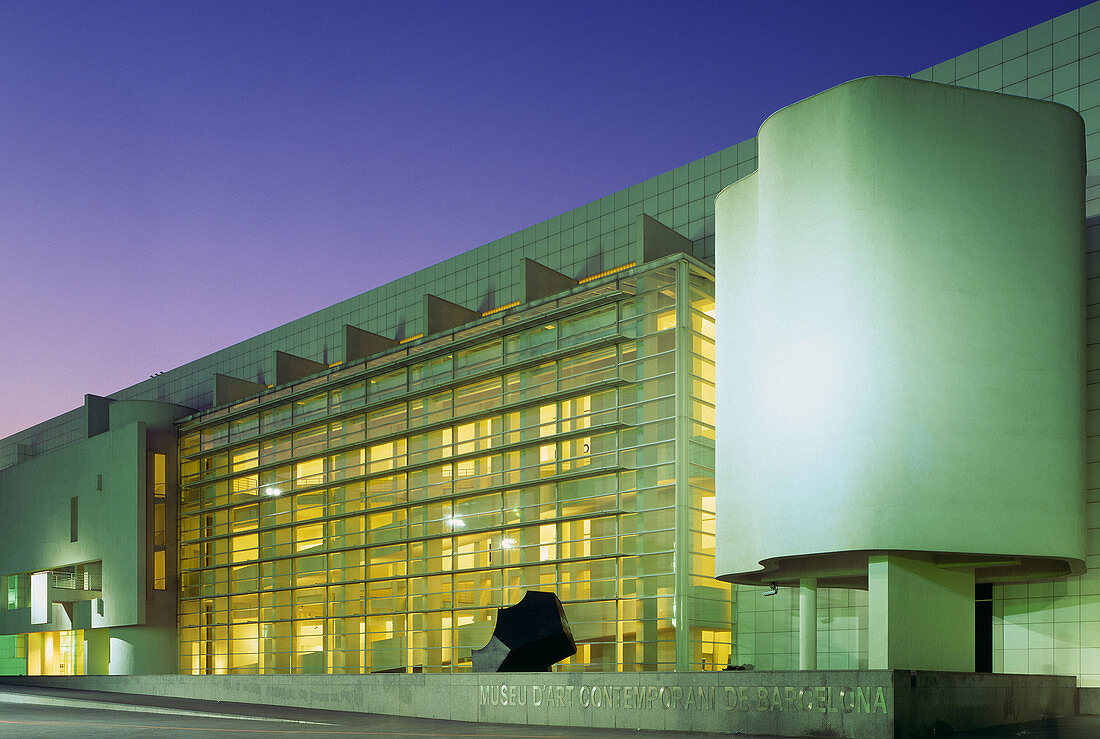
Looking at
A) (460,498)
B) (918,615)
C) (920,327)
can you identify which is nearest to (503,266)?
(460,498)

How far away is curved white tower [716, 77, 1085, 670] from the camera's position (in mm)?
22766

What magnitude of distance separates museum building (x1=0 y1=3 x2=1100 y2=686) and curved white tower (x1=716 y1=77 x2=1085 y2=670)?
0.08m

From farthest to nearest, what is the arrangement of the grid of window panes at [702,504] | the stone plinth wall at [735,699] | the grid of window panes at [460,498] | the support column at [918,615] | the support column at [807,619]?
the grid of window panes at [460,498] → the grid of window panes at [702,504] → the support column at [807,619] → the support column at [918,615] → the stone plinth wall at [735,699]

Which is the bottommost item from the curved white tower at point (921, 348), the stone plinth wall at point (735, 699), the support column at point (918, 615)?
the stone plinth wall at point (735, 699)

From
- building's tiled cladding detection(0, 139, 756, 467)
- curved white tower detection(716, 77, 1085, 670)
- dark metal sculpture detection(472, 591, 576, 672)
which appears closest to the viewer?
curved white tower detection(716, 77, 1085, 670)

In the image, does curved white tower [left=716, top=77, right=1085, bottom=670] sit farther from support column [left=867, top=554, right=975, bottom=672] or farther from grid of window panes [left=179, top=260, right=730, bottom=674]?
grid of window panes [left=179, top=260, right=730, bottom=674]

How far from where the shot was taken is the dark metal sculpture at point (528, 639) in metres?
26.0

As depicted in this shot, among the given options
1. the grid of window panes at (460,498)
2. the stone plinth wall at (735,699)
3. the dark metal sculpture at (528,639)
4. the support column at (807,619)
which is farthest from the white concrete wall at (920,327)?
the grid of window panes at (460,498)

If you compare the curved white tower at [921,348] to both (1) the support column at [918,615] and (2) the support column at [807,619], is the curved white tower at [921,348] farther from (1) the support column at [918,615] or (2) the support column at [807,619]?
(2) the support column at [807,619]

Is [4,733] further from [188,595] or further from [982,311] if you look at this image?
[188,595]

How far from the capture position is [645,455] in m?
34.7

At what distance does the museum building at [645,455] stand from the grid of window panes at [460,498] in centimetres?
12

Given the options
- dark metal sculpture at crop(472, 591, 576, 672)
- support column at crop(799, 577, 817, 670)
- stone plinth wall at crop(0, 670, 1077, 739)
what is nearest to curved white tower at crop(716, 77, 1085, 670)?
stone plinth wall at crop(0, 670, 1077, 739)

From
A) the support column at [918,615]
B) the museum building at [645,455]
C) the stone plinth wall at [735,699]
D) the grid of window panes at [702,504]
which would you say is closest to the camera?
the stone plinth wall at [735,699]
